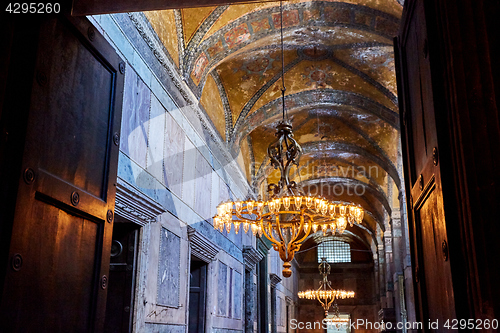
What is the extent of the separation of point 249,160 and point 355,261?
17368 mm

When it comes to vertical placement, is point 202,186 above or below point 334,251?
below

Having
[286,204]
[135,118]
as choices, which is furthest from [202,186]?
[135,118]

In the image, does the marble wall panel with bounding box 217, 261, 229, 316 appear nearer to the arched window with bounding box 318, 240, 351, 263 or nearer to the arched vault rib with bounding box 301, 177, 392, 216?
the arched vault rib with bounding box 301, 177, 392, 216

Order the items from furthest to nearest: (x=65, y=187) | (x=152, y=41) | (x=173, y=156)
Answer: (x=173, y=156) < (x=152, y=41) < (x=65, y=187)

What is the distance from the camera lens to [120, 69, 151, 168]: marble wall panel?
562 centimetres

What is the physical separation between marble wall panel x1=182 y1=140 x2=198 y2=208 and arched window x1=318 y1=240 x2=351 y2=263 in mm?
22614

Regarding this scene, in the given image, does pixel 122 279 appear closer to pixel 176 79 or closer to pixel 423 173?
pixel 176 79

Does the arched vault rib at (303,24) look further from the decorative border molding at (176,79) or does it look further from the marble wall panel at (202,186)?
the marble wall panel at (202,186)

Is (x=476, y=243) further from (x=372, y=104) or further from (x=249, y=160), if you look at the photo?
(x=249, y=160)

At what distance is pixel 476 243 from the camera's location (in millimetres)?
1690

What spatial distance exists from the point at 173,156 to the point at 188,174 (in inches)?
30.6

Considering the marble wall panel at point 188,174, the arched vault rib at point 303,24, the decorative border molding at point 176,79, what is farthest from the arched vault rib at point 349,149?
the marble wall panel at point 188,174

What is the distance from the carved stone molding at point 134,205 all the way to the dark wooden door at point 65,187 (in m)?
2.39

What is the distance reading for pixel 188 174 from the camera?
790 cm
